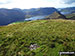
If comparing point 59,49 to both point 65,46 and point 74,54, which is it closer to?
point 65,46

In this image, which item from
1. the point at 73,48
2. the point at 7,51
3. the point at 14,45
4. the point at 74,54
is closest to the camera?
the point at 74,54

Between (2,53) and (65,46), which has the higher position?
(65,46)

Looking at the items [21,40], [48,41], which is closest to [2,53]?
[21,40]

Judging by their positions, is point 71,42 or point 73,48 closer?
point 73,48

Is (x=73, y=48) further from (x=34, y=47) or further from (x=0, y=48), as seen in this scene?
(x=0, y=48)

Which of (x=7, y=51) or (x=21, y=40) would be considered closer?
(x=7, y=51)

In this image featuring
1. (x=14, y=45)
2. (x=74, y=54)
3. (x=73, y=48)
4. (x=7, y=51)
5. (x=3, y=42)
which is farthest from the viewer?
(x=3, y=42)

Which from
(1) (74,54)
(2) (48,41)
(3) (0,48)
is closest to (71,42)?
(1) (74,54)

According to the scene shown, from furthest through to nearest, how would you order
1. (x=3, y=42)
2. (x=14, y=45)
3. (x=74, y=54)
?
(x=3, y=42) → (x=14, y=45) → (x=74, y=54)

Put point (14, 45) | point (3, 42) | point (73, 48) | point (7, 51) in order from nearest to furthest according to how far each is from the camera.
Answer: point (73, 48) < point (7, 51) < point (14, 45) < point (3, 42)
